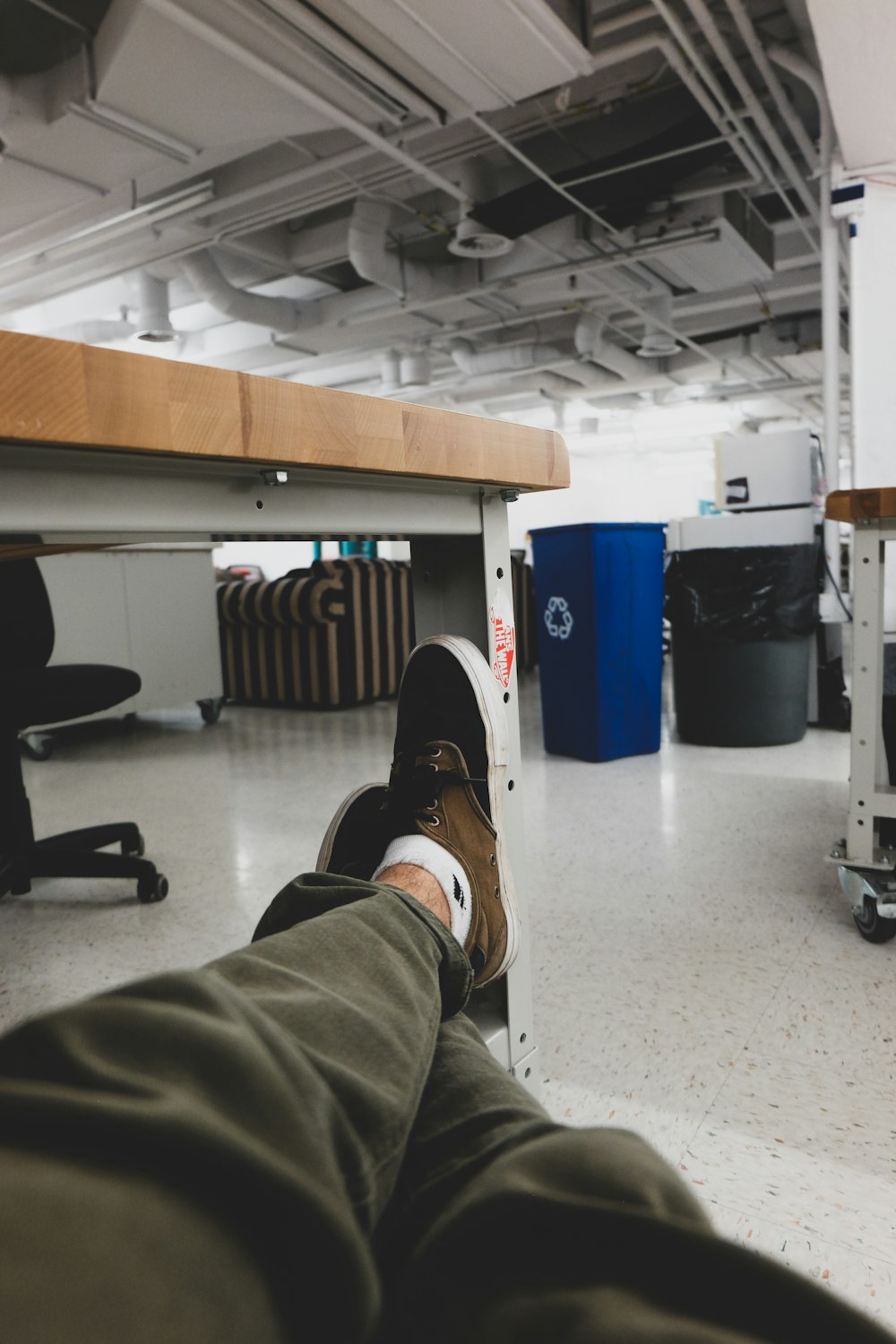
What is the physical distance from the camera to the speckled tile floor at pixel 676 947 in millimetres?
798

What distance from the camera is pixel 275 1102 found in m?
0.28

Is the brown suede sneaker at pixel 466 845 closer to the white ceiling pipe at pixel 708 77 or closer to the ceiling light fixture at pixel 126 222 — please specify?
Answer: the white ceiling pipe at pixel 708 77

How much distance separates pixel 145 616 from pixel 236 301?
2.67 metres

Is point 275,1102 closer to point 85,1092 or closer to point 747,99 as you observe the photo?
point 85,1092

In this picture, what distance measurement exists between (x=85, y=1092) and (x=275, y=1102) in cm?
6

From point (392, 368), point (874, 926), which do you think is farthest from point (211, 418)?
point (392, 368)

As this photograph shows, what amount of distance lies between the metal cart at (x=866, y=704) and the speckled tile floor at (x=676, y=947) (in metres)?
0.09

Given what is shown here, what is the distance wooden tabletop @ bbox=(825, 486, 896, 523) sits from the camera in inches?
51.1

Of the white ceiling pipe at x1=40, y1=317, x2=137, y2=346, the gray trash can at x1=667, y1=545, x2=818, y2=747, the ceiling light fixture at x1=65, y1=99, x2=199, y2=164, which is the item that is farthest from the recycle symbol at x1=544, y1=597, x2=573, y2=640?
the white ceiling pipe at x1=40, y1=317, x2=137, y2=346

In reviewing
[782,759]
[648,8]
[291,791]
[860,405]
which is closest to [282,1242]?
[291,791]

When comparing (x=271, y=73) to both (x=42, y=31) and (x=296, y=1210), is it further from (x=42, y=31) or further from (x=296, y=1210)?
(x=296, y=1210)

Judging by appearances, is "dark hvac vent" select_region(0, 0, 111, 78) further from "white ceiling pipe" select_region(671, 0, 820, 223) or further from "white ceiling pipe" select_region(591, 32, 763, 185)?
"white ceiling pipe" select_region(671, 0, 820, 223)

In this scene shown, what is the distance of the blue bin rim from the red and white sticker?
5.80 ft

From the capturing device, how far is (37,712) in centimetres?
170
